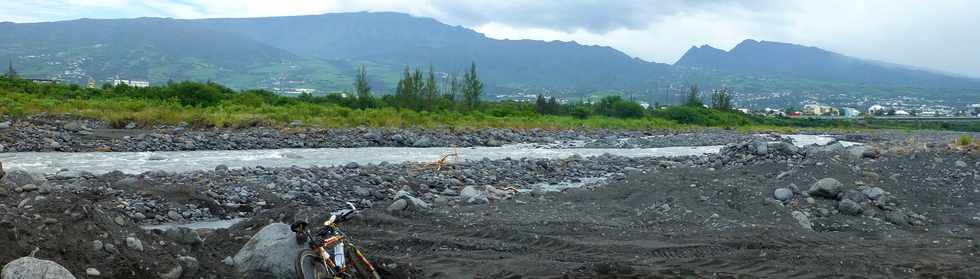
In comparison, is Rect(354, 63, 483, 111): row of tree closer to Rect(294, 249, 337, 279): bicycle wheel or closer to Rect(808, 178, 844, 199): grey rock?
Rect(808, 178, 844, 199): grey rock

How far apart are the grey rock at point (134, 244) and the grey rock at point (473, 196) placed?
303 inches

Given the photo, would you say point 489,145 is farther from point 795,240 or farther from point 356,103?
point 356,103

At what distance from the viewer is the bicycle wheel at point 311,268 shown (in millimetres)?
6621

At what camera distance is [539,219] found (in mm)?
12133

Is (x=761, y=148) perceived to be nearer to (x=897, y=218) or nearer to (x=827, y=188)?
(x=827, y=188)

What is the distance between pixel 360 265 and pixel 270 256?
3.71 feet

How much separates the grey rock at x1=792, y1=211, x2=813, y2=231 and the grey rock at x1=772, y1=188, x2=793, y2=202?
3.74ft

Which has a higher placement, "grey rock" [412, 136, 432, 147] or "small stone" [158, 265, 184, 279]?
"small stone" [158, 265, 184, 279]

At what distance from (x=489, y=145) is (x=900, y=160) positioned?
18.8m

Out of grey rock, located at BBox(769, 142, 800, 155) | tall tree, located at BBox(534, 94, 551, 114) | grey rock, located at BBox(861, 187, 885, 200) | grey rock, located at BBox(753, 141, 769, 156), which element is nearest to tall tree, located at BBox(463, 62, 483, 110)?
tall tree, located at BBox(534, 94, 551, 114)

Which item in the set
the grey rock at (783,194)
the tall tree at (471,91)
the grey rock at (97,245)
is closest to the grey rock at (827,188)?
the grey rock at (783,194)

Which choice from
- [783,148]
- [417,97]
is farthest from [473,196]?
[417,97]

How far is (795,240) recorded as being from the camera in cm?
1023

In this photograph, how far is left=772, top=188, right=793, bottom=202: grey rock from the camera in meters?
13.6
